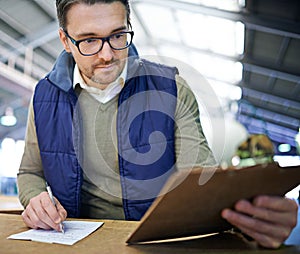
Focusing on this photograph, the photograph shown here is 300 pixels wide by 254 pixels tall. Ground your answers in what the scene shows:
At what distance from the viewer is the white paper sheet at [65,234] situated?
27.2 inches

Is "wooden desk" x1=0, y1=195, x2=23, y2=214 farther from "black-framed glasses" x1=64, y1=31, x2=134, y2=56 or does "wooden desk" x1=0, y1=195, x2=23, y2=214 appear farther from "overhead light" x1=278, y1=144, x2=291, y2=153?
"overhead light" x1=278, y1=144, x2=291, y2=153

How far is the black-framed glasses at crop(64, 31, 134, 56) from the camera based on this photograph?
42.3 inches

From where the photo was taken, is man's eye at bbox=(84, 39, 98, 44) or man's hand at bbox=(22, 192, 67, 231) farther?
man's eye at bbox=(84, 39, 98, 44)

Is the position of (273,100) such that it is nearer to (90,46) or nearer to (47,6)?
(47,6)

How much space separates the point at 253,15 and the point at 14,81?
10.9 ft

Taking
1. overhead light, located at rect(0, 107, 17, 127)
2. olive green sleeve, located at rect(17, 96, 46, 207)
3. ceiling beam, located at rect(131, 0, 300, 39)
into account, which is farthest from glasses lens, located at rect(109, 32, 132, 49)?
overhead light, located at rect(0, 107, 17, 127)

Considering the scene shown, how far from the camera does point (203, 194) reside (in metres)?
0.55

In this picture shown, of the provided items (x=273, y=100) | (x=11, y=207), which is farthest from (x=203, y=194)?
(x=273, y=100)

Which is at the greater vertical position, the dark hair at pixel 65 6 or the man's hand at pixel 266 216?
the dark hair at pixel 65 6

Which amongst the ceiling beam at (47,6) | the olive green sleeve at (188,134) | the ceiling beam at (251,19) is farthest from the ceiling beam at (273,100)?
the olive green sleeve at (188,134)

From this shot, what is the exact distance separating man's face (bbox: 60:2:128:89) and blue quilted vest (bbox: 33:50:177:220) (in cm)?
7

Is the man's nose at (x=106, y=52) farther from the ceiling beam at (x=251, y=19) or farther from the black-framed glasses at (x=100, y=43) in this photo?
the ceiling beam at (x=251, y=19)

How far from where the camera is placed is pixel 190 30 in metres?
5.55

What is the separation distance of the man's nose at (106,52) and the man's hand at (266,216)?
0.63 metres
